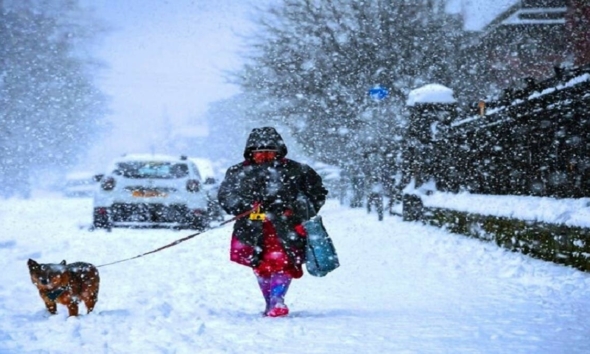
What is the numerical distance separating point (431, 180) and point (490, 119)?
4.05m

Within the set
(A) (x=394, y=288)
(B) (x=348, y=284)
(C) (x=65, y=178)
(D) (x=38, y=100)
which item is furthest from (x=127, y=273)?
(C) (x=65, y=178)

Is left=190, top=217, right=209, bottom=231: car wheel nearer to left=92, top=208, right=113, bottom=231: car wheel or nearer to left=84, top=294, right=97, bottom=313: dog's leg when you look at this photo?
left=92, top=208, right=113, bottom=231: car wheel

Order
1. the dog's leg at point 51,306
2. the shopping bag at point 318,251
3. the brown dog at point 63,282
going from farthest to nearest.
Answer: the shopping bag at point 318,251 → the dog's leg at point 51,306 → the brown dog at point 63,282

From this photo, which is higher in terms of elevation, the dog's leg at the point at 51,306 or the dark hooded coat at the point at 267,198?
the dark hooded coat at the point at 267,198

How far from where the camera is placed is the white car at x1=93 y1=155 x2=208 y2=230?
1308cm

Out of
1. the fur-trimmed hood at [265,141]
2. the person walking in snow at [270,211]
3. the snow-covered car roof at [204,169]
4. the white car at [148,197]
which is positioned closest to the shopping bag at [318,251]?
the person walking in snow at [270,211]

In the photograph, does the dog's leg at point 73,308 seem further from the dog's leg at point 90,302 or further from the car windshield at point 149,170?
the car windshield at point 149,170

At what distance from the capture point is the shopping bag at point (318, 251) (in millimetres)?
5949

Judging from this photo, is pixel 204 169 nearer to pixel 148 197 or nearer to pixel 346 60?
pixel 148 197

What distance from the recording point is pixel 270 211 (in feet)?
19.9

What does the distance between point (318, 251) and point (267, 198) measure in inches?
22.5

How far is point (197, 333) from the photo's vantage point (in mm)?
5156

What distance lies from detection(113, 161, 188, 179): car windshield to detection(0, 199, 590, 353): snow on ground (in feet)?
6.84

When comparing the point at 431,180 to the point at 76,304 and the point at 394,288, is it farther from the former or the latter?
the point at 76,304
